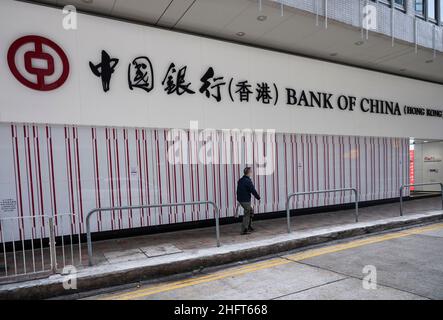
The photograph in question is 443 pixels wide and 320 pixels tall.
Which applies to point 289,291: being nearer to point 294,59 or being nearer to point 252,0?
point 252,0

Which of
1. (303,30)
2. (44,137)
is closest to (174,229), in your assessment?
(44,137)

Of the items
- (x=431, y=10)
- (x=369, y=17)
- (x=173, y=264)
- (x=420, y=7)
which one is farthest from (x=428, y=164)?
(x=173, y=264)

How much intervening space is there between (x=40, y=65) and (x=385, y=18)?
27.7 feet

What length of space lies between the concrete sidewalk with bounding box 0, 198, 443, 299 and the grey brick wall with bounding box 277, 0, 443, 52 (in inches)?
194

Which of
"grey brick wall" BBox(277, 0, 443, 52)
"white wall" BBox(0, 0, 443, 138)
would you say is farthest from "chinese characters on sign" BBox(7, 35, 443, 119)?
"grey brick wall" BBox(277, 0, 443, 52)

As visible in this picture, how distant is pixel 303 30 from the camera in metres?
7.82

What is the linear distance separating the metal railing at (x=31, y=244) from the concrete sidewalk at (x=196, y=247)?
21.1 inches

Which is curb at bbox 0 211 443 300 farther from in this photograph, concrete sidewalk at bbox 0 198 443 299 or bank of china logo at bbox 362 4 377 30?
bank of china logo at bbox 362 4 377 30

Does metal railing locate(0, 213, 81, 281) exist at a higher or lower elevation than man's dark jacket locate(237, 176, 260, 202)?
lower

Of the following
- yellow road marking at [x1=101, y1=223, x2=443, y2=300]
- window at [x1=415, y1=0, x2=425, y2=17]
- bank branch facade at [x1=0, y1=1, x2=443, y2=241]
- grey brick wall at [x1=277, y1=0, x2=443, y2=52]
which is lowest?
yellow road marking at [x1=101, y1=223, x2=443, y2=300]

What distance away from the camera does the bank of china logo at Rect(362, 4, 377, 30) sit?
26.0ft

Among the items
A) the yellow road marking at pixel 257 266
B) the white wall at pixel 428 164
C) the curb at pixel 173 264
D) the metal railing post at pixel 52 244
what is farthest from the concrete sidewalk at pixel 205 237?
the white wall at pixel 428 164

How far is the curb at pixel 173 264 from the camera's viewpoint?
14.1 ft

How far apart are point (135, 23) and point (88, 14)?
0.97 m
